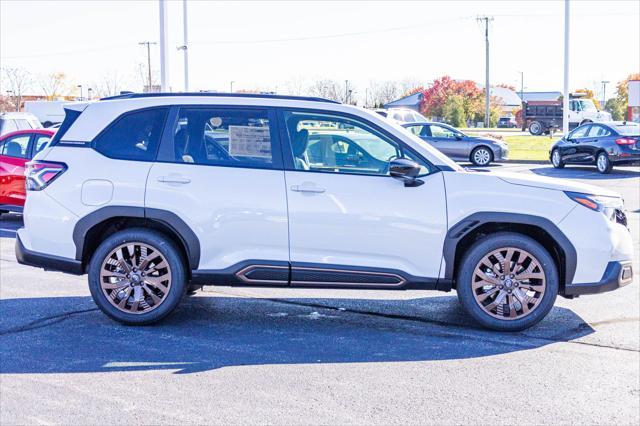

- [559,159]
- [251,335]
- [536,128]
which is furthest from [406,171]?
[536,128]

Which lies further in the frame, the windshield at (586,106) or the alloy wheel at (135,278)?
the windshield at (586,106)

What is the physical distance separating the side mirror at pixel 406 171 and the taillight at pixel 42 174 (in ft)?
8.92

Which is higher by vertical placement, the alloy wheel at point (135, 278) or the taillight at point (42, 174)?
the taillight at point (42, 174)

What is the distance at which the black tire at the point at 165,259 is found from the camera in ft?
22.1

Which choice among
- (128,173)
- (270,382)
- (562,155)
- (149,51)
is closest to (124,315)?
(128,173)

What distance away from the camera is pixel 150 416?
4848 mm

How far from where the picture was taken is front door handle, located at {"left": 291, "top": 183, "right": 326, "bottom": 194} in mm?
6648

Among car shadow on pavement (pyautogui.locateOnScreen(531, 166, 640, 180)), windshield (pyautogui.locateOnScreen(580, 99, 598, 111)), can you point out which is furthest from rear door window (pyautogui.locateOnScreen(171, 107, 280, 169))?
windshield (pyautogui.locateOnScreen(580, 99, 598, 111))

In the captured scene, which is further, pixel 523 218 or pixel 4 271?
pixel 4 271

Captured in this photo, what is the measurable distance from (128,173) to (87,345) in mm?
1442

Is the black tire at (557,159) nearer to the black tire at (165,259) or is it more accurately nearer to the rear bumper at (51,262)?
the black tire at (165,259)

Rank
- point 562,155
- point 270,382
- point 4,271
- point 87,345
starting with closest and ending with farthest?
point 270,382, point 87,345, point 4,271, point 562,155

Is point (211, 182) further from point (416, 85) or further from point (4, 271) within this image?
point (416, 85)

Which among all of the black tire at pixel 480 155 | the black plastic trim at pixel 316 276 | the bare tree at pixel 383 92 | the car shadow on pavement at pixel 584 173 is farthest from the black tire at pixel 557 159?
the bare tree at pixel 383 92
